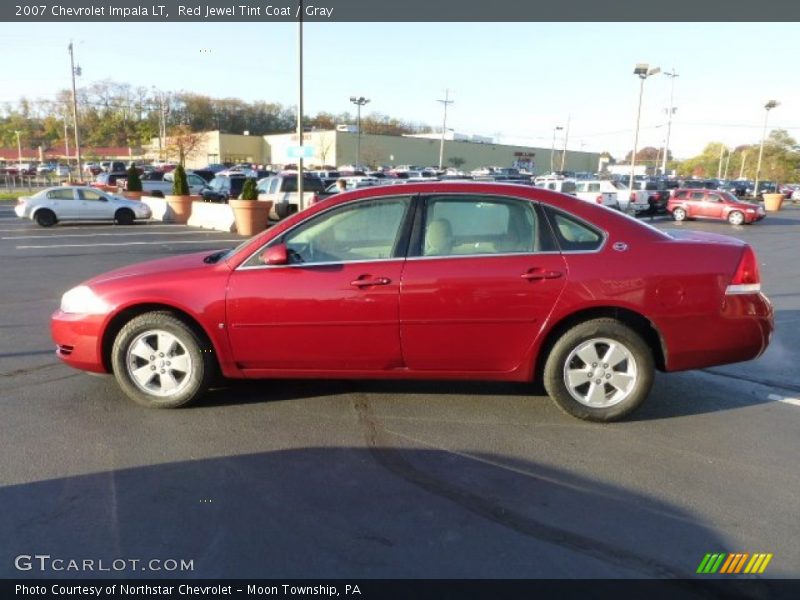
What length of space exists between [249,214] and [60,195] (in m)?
7.26

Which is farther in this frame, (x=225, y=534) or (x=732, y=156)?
(x=732, y=156)

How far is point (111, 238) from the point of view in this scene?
1664 centimetres

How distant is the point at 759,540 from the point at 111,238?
17.2m

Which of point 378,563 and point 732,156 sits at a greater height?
point 732,156

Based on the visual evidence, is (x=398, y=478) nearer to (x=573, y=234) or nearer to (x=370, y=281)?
(x=370, y=281)

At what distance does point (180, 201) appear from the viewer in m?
22.1

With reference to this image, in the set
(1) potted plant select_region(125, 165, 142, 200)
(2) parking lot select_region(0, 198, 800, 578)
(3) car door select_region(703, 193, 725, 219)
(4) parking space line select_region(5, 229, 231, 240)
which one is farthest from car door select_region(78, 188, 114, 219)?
(3) car door select_region(703, 193, 725, 219)

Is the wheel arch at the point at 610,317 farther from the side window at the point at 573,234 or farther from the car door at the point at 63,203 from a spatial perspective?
the car door at the point at 63,203

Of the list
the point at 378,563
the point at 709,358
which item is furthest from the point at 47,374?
the point at 709,358

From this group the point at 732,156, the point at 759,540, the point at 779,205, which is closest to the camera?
the point at 759,540

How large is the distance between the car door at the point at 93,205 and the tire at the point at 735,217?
82.0 ft

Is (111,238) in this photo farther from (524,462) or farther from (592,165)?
(592,165)

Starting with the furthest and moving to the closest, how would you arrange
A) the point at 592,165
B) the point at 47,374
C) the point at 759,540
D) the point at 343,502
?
the point at 592,165
the point at 47,374
the point at 343,502
the point at 759,540

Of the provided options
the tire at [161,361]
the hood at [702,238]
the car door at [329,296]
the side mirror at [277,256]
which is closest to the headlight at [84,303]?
the tire at [161,361]
